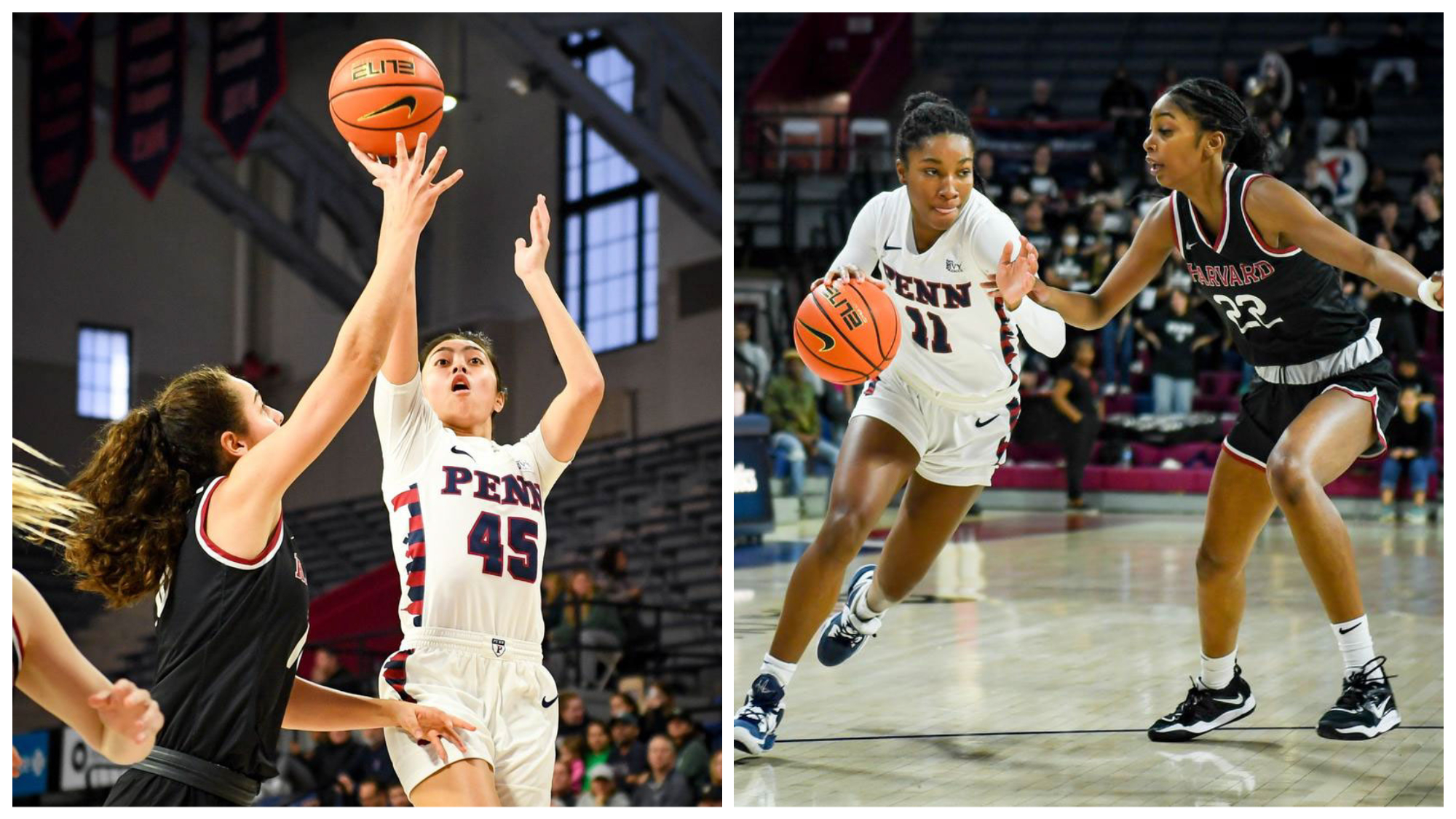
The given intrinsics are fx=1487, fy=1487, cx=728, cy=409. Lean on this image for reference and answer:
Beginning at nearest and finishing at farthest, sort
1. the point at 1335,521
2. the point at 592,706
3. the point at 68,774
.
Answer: the point at 1335,521 → the point at 592,706 → the point at 68,774

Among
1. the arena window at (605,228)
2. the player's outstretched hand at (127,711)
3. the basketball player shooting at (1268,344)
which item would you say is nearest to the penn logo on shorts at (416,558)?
the player's outstretched hand at (127,711)

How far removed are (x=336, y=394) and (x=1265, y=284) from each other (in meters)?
2.30

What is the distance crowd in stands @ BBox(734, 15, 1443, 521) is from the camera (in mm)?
9398

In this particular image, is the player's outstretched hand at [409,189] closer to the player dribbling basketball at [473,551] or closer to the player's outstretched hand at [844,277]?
the player dribbling basketball at [473,551]

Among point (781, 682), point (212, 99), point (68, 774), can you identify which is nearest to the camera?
point (781, 682)

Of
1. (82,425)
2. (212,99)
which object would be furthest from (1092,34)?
(82,425)

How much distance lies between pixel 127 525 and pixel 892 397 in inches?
78.8

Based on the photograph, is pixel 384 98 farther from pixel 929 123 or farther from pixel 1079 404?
pixel 1079 404

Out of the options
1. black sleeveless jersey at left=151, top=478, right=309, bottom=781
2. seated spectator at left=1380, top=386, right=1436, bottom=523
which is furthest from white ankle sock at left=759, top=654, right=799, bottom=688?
seated spectator at left=1380, top=386, right=1436, bottom=523

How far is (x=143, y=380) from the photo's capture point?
1426 cm

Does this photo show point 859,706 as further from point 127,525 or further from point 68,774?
point 68,774

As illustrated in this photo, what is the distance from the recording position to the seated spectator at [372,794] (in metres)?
7.84

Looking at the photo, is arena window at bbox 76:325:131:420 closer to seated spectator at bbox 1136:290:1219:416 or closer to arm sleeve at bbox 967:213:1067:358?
seated spectator at bbox 1136:290:1219:416

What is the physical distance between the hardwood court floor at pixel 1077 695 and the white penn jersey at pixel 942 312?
37.6 inches
